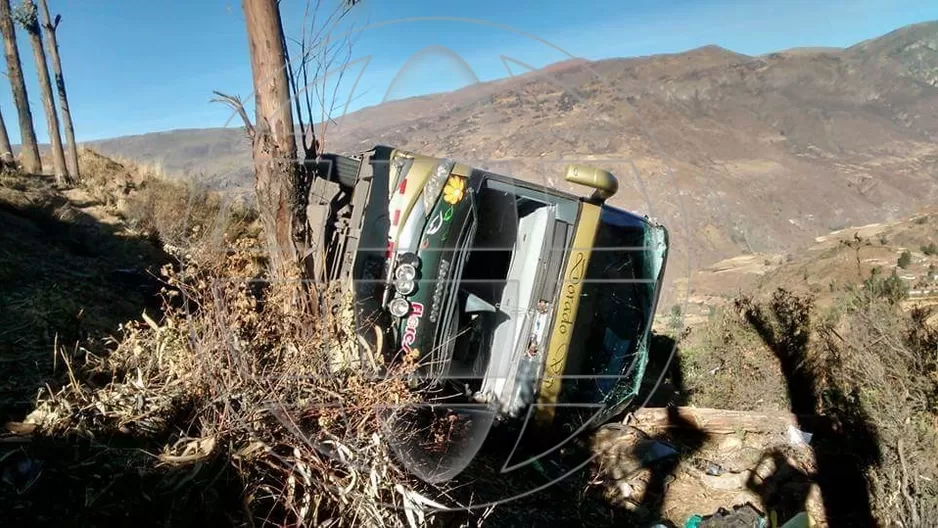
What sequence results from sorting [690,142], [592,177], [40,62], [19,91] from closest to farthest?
[592,177], [690,142], [19,91], [40,62]

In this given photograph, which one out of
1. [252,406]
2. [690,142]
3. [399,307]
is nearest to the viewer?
→ [252,406]

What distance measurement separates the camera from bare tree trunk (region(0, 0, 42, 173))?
14.7 m

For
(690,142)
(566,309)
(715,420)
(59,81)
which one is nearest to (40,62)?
(59,81)

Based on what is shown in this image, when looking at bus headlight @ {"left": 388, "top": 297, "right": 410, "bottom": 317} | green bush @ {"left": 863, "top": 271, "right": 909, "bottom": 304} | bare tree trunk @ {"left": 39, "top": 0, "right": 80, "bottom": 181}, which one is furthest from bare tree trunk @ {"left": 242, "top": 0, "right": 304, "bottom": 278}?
bare tree trunk @ {"left": 39, "top": 0, "right": 80, "bottom": 181}

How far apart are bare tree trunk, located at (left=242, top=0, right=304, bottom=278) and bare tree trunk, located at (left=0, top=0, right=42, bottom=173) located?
48.9ft

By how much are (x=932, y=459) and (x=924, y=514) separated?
62 centimetres

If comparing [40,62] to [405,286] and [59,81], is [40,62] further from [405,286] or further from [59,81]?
[405,286]

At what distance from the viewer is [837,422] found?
238 inches

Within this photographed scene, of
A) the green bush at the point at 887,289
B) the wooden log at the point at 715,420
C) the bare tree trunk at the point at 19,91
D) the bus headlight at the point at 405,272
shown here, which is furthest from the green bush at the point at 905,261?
the bare tree trunk at the point at 19,91

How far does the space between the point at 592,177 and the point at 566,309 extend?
4.32ft

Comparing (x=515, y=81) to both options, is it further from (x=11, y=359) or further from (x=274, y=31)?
(x=11, y=359)

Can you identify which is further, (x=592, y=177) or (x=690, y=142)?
(x=690, y=142)

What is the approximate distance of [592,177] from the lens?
394cm

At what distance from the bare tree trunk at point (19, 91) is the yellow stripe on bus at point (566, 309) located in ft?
50.7
